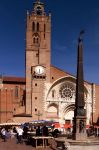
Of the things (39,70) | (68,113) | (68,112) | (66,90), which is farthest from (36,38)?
(68,113)

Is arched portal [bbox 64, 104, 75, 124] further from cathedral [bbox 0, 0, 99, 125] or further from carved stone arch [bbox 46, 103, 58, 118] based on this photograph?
carved stone arch [bbox 46, 103, 58, 118]

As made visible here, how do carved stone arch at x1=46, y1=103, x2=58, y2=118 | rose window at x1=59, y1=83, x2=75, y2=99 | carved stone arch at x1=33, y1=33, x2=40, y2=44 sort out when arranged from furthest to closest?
rose window at x1=59, y1=83, x2=75, y2=99 → carved stone arch at x1=33, y1=33, x2=40, y2=44 → carved stone arch at x1=46, y1=103, x2=58, y2=118

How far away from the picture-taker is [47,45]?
62.4 metres

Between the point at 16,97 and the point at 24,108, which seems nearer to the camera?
the point at 24,108

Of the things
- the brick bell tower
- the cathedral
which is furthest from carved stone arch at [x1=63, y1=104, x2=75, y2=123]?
the brick bell tower

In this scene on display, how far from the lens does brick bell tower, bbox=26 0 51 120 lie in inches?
2354

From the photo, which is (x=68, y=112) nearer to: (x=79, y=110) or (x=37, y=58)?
(x=37, y=58)

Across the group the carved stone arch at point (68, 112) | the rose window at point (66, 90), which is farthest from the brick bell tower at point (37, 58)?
the carved stone arch at point (68, 112)

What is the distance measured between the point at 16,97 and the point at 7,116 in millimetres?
4998

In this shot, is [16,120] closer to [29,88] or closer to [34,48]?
[29,88]

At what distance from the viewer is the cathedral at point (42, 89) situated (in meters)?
60.2

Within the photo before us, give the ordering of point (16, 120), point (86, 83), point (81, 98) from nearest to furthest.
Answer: point (81, 98)
point (16, 120)
point (86, 83)

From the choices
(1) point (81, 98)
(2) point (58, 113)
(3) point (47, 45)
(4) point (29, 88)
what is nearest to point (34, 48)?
(3) point (47, 45)

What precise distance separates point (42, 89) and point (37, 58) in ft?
17.0
